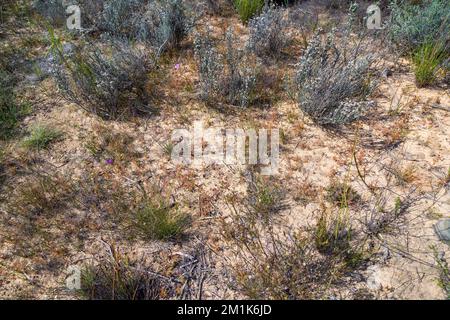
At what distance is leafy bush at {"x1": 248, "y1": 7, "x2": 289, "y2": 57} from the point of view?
3518 mm

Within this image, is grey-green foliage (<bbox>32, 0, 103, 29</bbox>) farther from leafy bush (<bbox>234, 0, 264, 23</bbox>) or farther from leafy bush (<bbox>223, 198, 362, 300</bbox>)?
leafy bush (<bbox>223, 198, 362, 300</bbox>)

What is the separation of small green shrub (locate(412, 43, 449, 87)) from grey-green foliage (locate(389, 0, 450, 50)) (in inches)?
4.3

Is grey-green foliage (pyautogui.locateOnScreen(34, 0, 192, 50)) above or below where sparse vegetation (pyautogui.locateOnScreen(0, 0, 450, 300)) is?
above

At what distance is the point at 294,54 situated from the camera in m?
3.71

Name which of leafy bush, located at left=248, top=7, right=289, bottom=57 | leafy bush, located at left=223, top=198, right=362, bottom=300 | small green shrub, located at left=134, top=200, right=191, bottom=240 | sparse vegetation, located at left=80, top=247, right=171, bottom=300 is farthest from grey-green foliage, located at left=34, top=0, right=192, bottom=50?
sparse vegetation, located at left=80, top=247, right=171, bottom=300

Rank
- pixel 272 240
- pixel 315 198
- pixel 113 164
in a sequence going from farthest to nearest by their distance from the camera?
pixel 113 164
pixel 315 198
pixel 272 240

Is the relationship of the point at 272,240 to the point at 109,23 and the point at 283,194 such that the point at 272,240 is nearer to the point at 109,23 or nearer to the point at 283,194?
the point at 283,194

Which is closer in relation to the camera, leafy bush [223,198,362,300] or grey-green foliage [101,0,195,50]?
leafy bush [223,198,362,300]

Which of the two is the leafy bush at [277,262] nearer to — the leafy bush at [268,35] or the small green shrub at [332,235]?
the small green shrub at [332,235]

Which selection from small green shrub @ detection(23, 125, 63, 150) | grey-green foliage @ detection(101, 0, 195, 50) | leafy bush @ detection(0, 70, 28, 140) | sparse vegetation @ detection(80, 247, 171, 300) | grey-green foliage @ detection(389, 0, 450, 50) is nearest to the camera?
sparse vegetation @ detection(80, 247, 171, 300)

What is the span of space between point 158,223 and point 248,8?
254 cm

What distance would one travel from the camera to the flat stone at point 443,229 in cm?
237
